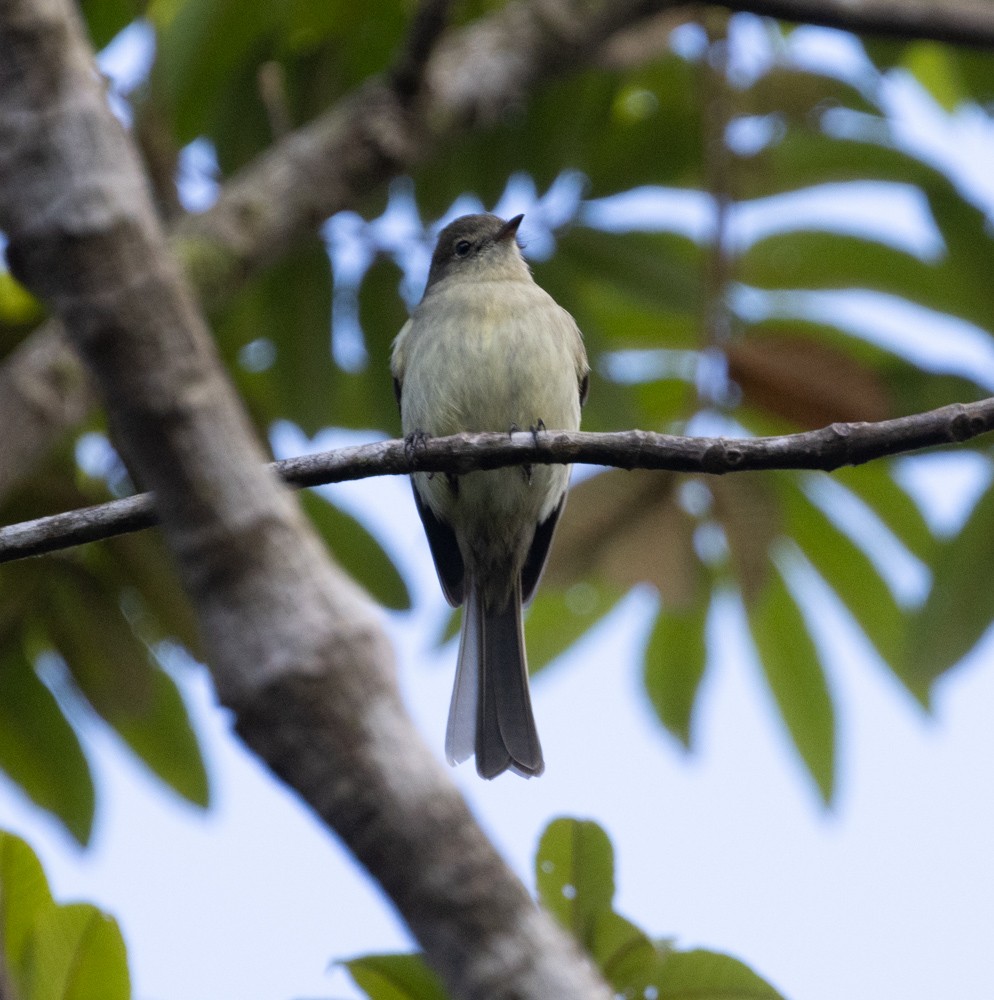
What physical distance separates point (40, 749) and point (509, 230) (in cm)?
235

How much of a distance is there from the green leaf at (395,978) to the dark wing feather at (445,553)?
2790mm

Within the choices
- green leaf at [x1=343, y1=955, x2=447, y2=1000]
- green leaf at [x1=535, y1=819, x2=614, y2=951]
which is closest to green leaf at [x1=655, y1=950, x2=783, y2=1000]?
green leaf at [x1=535, y1=819, x2=614, y2=951]

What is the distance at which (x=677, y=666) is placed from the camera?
186 inches

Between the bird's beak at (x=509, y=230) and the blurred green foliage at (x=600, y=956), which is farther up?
the bird's beak at (x=509, y=230)

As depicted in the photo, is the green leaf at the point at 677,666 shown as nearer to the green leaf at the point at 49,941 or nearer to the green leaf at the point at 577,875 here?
the green leaf at the point at 577,875

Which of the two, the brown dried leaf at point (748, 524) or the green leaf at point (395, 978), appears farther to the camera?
the brown dried leaf at point (748, 524)

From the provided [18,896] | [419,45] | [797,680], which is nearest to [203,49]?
[419,45]

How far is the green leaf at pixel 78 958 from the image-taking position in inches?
78.3

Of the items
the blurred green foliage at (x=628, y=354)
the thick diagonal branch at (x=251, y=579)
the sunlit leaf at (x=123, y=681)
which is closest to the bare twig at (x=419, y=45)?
the blurred green foliage at (x=628, y=354)

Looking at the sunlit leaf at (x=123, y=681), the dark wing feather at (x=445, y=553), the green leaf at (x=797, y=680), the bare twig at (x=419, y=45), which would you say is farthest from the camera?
the dark wing feather at (x=445, y=553)

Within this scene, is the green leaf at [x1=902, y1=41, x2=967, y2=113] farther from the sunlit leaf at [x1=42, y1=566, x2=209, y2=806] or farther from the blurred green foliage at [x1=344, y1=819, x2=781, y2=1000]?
the blurred green foliage at [x1=344, y1=819, x2=781, y2=1000]

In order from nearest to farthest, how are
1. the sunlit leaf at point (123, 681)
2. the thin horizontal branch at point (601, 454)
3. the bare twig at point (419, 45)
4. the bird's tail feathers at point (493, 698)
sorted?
the thin horizontal branch at point (601, 454)
the sunlit leaf at point (123, 681)
the bare twig at point (419, 45)
the bird's tail feathers at point (493, 698)

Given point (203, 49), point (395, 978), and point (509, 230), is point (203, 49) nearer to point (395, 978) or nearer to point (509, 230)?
point (509, 230)

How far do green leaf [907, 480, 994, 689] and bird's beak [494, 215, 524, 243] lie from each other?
5.93 feet
